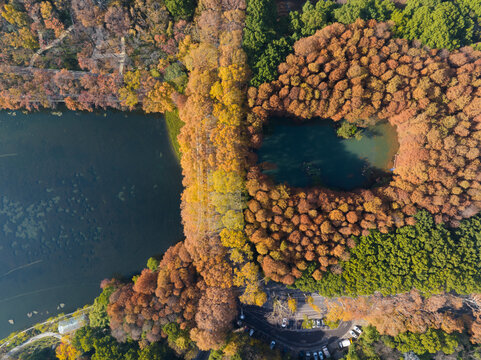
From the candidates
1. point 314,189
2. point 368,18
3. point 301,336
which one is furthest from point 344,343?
point 368,18

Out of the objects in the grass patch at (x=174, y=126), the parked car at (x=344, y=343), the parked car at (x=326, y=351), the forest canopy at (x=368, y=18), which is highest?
the forest canopy at (x=368, y=18)

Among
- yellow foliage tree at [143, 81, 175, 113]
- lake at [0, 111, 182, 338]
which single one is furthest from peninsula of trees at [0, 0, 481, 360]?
lake at [0, 111, 182, 338]

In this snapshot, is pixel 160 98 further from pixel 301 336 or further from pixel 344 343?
pixel 344 343

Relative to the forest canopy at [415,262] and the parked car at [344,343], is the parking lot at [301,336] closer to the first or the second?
the parked car at [344,343]

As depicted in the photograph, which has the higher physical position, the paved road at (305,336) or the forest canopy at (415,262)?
the forest canopy at (415,262)

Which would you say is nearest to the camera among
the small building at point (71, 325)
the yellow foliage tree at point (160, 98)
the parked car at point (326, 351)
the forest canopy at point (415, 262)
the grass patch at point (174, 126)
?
the forest canopy at point (415, 262)

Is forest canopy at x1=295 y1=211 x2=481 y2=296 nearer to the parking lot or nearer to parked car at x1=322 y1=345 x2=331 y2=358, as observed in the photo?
the parking lot

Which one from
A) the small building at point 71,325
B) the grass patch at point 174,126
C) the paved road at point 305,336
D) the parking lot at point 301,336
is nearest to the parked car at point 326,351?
the parking lot at point 301,336

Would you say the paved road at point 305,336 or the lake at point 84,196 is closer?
the paved road at point 305,336
